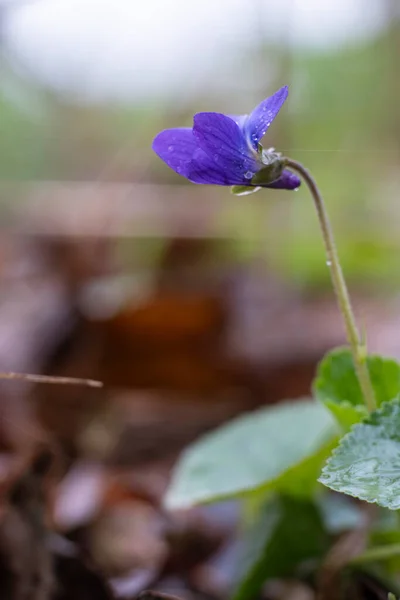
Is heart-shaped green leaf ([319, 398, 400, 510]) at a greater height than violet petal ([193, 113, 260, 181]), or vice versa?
violet petal ([193, 113, 260, 181])

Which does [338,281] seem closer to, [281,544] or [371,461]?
[371,461]

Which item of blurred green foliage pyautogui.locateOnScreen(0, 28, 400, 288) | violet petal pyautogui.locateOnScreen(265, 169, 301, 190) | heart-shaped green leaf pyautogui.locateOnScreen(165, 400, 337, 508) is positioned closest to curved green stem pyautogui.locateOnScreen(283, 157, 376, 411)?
violet petal pyautogui.locateOnScreen(265, 169, 301, 190)

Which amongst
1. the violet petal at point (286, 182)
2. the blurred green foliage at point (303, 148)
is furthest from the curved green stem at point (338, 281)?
the blurred green foliage at point (303, 148)

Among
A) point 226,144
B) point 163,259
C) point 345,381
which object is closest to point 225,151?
point 226,144

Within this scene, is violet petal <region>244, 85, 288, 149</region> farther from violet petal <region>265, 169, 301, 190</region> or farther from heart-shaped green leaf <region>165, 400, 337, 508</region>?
heart-shaped green leaf <region>165, 400, 337, 508</region>

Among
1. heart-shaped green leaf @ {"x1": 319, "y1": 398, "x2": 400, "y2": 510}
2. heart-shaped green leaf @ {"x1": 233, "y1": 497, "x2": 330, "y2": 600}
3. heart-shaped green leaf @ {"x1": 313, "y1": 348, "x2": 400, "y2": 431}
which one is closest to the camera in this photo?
heart-shaped green leaf @ {"x1": 319, "y1": 398, "x2": 400, "y2": 510}

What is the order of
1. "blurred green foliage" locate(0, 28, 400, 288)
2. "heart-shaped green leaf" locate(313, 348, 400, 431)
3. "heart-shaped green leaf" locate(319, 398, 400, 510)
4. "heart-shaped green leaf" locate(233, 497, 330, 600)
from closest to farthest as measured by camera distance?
"heart-shaped green leaf" locate(319, 398, 400, 510)
"heart-shaped green leaf" locate(313, 348, 400, 431)
"heart-shaped green leaf" locate(233, 497, 330, 600)
"blurred green foliage" locate(0, 28, 400, 288)

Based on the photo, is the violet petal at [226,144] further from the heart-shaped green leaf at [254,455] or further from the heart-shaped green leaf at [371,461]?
the heart-shaped green leaf at [254,455]
